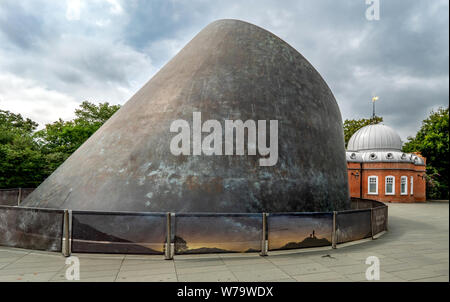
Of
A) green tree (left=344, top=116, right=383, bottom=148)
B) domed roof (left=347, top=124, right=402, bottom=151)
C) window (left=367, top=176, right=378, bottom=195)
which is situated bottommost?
window (left=367, top=176, right=378, bottom=195)

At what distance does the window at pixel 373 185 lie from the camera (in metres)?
31.5

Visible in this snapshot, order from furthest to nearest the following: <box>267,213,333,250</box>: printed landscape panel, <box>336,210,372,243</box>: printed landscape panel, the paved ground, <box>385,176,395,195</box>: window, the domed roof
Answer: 1. the domed roof
2. <box>385,176,395,195</box>: window
3. <box>336,210,372,243</box>: printed landscape panel
4. <box>267,213,333,250</box>: printed landscape panel
5. the paved ground

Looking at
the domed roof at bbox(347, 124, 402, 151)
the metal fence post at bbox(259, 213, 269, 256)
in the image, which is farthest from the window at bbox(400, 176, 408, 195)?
the metal fence post at bbox(259, 213, 269, 256)

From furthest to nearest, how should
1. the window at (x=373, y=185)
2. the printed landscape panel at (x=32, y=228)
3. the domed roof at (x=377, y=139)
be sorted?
the domed roof at (x=377, y=139), the window at (x=373, y=185), the printed landscape panel at (x=32, y=228)

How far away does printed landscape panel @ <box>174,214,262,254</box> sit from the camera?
6766 mm

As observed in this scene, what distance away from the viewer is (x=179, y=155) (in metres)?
9.12

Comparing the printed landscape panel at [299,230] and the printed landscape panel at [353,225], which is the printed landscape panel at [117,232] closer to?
the printed landscape panel at [299,230]

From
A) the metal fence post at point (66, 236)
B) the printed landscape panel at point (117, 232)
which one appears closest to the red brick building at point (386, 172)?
the printed landscape panel at point (117, 232)

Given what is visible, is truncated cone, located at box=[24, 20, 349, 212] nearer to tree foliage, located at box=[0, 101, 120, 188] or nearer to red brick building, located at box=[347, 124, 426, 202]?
tree foliage, located at box=[0, 101, 120, 188]

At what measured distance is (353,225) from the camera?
28.0ft

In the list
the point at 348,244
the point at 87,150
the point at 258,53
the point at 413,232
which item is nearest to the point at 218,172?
the point at 348,244

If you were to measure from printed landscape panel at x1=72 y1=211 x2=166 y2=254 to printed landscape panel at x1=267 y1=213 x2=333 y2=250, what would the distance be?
9.65ft

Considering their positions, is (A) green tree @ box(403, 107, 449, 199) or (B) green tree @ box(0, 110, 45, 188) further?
(A) green tree @ box(403, 107, 449, 199)
